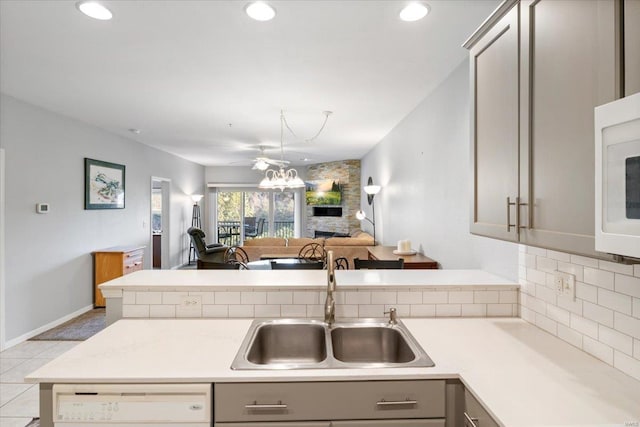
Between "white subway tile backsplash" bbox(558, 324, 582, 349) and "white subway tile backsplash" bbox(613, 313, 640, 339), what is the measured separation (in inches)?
7.9

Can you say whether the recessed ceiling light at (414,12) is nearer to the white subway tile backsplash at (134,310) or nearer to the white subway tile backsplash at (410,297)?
the white subway tile backsplash at (410,297)

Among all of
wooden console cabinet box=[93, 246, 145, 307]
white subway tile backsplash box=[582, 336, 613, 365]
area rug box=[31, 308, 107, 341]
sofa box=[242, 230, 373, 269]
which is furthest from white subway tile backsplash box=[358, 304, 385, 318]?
wooden console cabinet box=[93, 246, 145, 307]

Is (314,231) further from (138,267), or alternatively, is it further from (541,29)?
(541,29)

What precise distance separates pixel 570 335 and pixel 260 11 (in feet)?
7.30

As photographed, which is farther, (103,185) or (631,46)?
(103,185)

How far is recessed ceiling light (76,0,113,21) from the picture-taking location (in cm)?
195

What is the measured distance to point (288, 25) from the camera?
2.19 meters

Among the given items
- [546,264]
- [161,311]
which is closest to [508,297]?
[546,264]

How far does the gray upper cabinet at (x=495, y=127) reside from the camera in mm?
1332

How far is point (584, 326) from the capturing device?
1.39m

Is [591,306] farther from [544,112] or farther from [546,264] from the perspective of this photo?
[544,112]

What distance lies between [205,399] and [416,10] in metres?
2.18

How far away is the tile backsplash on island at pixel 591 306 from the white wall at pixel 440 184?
9.3 inches

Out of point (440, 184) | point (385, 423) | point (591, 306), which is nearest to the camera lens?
point (385, 423)
